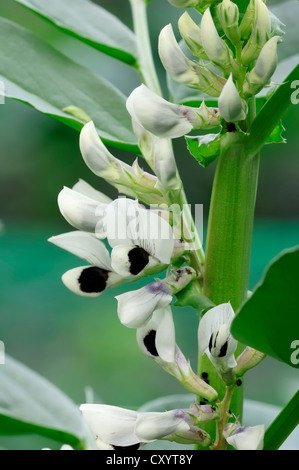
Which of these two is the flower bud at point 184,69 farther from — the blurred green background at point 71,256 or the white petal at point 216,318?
the blurred green background at point 71,256

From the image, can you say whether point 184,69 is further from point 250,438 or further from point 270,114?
point 250,438

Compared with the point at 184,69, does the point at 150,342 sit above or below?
below

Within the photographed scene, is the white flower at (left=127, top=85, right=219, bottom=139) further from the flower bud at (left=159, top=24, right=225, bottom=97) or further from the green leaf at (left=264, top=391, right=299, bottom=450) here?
the green leaf at (left=264, top=391, right=299, bottom=450)

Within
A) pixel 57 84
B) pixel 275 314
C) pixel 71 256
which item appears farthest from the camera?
pixel 71 256

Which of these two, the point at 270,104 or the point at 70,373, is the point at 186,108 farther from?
the point at 70,373

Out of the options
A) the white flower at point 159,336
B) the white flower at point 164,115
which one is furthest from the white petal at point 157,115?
the white flower at point 159,336

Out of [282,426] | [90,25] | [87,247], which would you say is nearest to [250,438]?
[282,426]

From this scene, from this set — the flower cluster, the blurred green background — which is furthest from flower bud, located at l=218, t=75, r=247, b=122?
the blurred green background

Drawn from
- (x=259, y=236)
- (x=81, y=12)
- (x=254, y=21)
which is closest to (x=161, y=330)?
(x=254, y=21)
